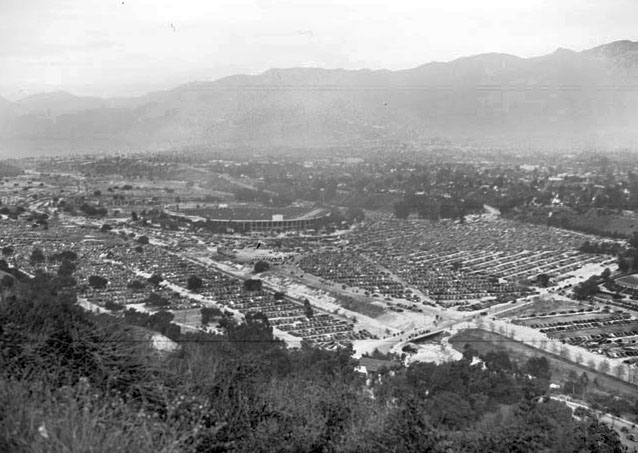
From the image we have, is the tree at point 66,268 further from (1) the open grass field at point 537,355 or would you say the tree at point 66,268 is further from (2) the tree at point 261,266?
(1) the open grass field at point 537,355

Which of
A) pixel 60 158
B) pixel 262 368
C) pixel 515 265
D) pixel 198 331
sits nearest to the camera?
pixel 262 368

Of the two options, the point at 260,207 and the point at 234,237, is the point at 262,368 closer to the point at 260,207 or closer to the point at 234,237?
the point at 234,237

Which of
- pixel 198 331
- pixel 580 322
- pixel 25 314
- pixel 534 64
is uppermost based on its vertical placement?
pixel 534 64

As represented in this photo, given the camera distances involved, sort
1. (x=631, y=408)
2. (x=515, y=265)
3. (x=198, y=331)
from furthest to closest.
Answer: (x=515, y=265) < (x=198, y=331) < (x=631, y=408)

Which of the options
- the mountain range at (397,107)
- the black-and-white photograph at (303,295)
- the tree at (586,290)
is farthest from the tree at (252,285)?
the mountain range at (397,107)

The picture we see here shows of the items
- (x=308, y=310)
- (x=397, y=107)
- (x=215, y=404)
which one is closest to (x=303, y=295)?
(x=308, y=310)

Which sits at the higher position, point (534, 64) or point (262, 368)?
point (534, 64)

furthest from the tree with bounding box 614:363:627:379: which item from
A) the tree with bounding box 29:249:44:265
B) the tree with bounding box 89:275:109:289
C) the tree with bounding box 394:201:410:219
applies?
the tree with bounding box 394:201:410:219

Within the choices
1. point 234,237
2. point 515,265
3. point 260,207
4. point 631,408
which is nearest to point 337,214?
point 260,207
